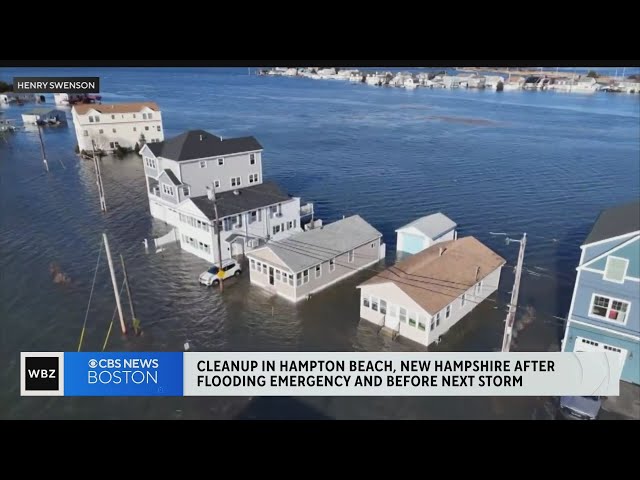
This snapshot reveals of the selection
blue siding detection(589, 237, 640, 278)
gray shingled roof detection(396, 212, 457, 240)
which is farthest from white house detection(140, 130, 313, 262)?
blue siding detection(589, 237, 640, 278)

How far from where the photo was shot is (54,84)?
9836 mm

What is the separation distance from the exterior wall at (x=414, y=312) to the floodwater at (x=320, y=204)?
1.70 ft

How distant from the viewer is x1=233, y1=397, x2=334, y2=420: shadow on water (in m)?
12.3

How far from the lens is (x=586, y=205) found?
30.4m

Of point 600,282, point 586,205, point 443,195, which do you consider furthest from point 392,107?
point 600,282

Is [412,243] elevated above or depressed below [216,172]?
below

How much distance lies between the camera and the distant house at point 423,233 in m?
22.3

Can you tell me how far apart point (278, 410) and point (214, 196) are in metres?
12.7

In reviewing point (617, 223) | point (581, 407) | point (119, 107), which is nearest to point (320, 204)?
point (119, 107)

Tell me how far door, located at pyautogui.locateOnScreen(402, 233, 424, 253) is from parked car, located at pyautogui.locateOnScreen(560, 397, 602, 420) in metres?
11.6

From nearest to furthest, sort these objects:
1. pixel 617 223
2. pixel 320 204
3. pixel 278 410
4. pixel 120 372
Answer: pixel 120 372, pixel 617 223, pixel 278 410, pixel 320 204

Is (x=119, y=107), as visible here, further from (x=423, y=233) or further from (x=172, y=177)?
(x=423, y=233)

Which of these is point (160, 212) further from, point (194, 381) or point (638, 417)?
point (638, 417)

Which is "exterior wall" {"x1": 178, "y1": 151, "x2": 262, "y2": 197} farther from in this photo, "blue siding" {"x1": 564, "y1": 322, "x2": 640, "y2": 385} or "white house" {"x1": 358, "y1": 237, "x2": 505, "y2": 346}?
"blue siding" {"x1": 564, "y1": 322, "x2": 640, "y2": 385}
